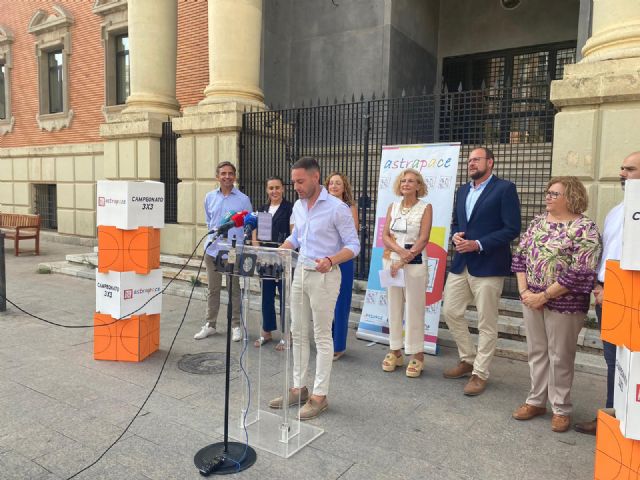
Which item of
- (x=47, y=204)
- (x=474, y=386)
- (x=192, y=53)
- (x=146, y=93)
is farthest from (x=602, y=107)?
(x=47, y=204)

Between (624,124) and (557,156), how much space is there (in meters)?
0.76

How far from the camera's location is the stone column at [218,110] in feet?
31.7

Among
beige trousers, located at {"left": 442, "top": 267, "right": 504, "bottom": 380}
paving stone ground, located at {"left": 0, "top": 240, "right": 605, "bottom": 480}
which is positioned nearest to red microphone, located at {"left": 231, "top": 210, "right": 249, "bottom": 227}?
paving stone ground, located at {"left": 0, "top": 240, "right": 605, "bottom": 480}

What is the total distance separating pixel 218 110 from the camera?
9.73 m

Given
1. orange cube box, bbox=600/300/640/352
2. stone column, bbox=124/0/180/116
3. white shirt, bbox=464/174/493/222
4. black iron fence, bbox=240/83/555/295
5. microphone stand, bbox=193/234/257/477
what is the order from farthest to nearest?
stone column, bbox=124/0/180/116 → black iron fence, bbox=240/83/555/295 → white shirt, bbox=464/174/493/222 → microphone stand, bbox=193/234/257/477 → orange cube box, bbox=600/300/640/352

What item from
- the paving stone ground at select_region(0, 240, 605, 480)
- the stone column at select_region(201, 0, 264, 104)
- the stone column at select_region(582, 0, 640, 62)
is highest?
the stone column at select_region(201, 0, 264, 104)

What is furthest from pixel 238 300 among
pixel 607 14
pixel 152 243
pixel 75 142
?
pixel 75 142

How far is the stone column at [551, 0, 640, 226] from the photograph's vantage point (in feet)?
18.3

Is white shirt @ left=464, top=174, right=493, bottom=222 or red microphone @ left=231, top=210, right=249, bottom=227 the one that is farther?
white shirt @ left=464, top=174, right=493, bottom=222

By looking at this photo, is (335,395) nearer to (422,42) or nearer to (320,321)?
(320,321)

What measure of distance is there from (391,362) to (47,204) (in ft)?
53.3

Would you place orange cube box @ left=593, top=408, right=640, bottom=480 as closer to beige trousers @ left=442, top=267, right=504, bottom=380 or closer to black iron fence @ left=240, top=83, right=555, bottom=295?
beige trousers @ left=442, top=267, right=504, bottom=380

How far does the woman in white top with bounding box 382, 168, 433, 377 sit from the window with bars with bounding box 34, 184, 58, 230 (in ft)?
51.5

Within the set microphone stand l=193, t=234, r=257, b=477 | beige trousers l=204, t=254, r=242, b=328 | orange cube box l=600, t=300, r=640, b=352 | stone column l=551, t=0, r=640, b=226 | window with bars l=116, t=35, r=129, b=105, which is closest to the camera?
orange cube box l=600, t=300, r=640, b=352
